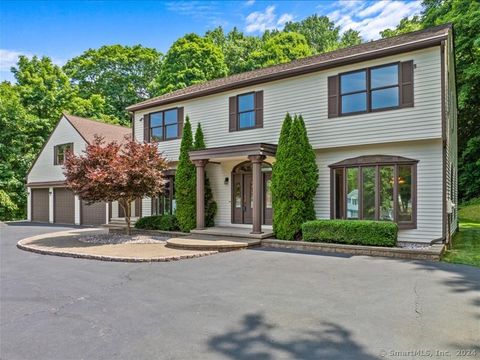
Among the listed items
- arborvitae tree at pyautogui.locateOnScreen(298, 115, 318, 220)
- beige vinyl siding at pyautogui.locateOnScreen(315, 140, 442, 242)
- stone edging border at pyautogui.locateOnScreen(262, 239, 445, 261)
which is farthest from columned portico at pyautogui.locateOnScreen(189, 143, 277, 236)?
beige vinyl siding at pyautogui.locateOnScreen(315, 140, 442, 242)

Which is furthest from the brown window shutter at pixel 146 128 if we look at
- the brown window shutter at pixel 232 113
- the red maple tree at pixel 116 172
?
the brown window shutter at pixel 232 113

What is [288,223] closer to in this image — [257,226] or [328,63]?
[257,226]

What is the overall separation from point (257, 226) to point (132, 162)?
17.0 ft

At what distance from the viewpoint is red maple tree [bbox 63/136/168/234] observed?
12.1 metres

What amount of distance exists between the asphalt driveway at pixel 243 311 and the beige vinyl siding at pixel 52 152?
47.1ft

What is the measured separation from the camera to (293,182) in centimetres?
1146

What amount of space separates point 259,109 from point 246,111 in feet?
2.10

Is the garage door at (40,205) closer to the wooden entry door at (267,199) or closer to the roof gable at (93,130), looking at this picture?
the roof gable at (93,130)

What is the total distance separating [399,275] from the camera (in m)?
7.14

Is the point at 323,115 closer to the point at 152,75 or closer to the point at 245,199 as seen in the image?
the point at 245,199

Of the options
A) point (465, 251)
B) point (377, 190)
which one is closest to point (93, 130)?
point (377, 190)

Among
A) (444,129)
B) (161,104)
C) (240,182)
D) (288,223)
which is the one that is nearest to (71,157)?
(161,104)

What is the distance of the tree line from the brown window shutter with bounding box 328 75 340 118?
11.2 metres

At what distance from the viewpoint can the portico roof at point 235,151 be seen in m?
11.8
